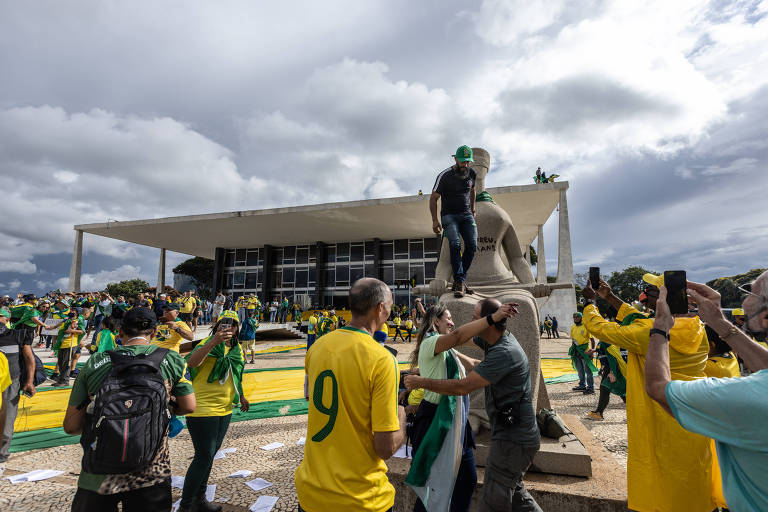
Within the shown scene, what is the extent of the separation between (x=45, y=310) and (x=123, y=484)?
43.9 ft

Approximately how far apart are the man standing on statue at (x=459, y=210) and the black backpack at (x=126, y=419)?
280cm

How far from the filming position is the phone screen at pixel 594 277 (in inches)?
109

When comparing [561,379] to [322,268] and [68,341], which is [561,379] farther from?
[322,268]

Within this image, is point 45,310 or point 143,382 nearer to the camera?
point 143,382

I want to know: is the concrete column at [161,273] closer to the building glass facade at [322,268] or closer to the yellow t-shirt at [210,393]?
the building glass facade at [322,268]

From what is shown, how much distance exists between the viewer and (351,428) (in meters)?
1.72

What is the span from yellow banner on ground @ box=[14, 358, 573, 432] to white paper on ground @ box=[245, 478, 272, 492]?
3786 millimetres

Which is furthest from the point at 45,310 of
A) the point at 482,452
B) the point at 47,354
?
the point at 482,452

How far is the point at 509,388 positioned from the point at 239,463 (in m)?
3.36

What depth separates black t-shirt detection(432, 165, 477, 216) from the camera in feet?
13.1

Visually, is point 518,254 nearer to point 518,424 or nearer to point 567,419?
point 567,419

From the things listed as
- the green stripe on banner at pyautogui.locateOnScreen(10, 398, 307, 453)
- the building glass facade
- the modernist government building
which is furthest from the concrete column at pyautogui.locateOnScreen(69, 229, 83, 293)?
the green stripe on banner at pyautogui.locateOnScreen(10, 398, 307, 453)

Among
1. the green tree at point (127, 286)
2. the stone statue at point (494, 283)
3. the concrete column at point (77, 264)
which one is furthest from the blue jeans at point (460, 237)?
the green tree at point (127, 286)

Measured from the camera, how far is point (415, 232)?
90.3 feet
